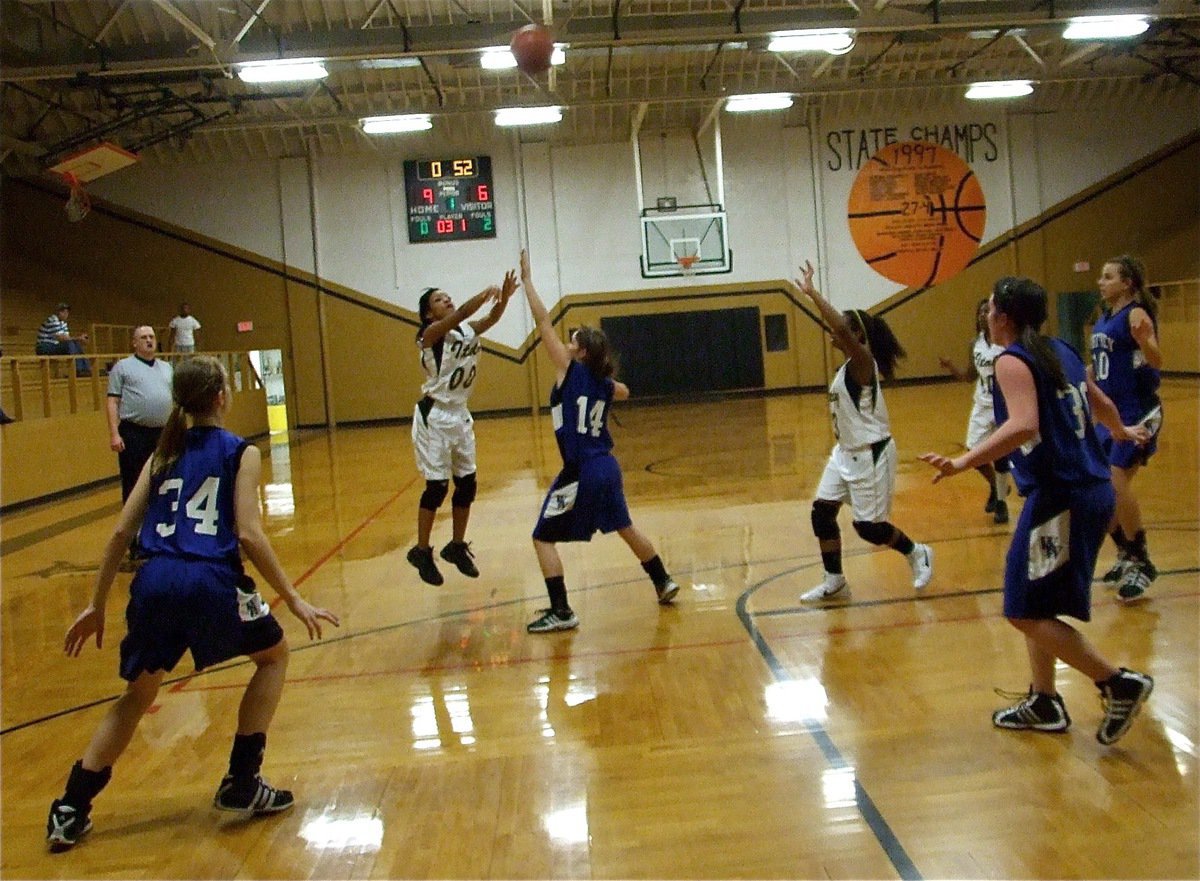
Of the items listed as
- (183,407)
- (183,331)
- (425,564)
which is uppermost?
(183,331)

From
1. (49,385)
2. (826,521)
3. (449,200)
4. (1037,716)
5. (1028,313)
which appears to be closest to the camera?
(1028,313)

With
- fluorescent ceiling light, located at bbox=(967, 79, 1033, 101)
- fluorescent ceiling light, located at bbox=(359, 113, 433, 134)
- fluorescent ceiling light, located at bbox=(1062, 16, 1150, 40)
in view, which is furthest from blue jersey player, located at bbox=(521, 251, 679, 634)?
fluorescent ceiling light, located at bbox=(967, 79, 1033, 101)

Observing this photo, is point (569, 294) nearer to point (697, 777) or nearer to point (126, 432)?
point (126, 432)

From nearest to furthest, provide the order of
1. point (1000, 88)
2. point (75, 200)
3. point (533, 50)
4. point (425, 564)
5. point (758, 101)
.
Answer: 1. point (425, 564)
2. point (533, 50)
3. point (75, 200)
4. point (758, 101)
5. point (1000, 88)

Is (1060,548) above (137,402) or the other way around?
the other way around

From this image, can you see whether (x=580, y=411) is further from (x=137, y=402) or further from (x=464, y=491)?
(x=137, y=402)

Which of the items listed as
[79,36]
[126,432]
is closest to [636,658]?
[126,432]

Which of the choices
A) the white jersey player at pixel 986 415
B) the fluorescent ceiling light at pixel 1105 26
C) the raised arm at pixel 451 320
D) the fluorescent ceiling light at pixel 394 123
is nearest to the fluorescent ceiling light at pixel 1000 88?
the fluorescent ceiling light at pixel 1105 26

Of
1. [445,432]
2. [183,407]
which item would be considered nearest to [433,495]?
[445,432]

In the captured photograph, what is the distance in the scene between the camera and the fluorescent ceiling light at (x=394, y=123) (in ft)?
59.0

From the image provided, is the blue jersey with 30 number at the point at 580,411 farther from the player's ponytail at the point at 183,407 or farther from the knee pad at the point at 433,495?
the player's ponytail at the point at 183,407

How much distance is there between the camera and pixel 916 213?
21.9m

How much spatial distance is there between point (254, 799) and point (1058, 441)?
2.61 m

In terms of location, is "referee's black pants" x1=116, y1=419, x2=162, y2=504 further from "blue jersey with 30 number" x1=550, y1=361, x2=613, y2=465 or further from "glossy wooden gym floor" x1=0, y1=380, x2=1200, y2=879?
"blue jersey with 30 number" x1=550, y1=361, x2=613, y2=465
